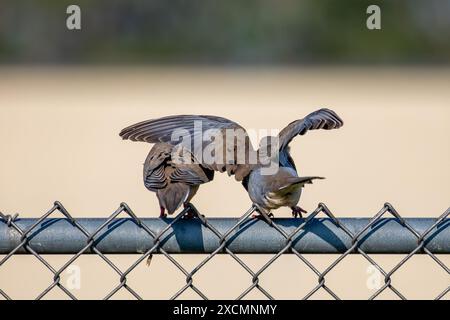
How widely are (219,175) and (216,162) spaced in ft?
19.9

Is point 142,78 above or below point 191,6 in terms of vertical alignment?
below

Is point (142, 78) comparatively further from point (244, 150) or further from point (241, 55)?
point (244, 150)

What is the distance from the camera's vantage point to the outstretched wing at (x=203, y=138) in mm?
3543

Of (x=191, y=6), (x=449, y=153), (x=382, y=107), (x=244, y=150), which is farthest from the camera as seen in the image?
(x=191, y=6)

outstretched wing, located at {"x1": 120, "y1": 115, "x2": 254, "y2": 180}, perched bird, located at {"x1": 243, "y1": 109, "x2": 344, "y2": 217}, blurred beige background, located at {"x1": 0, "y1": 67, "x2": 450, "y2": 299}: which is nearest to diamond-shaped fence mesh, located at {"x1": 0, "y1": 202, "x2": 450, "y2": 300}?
perched bird, located at {"x1": 243, "y1": 109, "x2": 344, "y2": 217}

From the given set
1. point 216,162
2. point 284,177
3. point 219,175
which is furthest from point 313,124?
point 219,175

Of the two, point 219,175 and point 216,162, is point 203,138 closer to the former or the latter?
point 216,162

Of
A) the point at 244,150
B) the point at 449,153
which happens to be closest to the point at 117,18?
the point at 449,153

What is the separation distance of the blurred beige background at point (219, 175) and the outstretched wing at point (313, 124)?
3950 mm

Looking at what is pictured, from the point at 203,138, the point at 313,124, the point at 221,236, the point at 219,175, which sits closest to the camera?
the point at 221,236

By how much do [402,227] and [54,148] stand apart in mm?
8378

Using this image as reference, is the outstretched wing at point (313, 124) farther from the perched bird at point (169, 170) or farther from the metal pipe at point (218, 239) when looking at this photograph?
the metal pipe at point (218, 239)

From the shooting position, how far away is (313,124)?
3.36 metres
